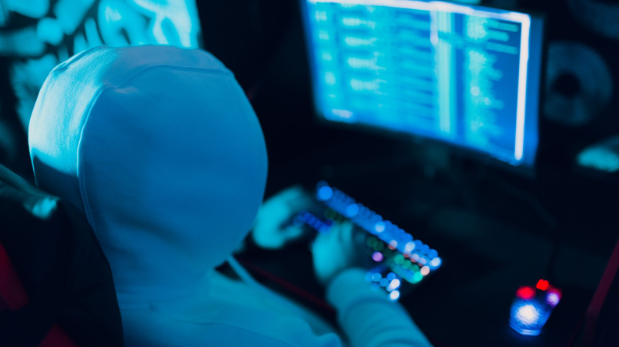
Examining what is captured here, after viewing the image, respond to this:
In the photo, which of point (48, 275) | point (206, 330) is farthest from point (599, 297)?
point (48, 275)

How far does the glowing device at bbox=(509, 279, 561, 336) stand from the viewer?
0.76 meters

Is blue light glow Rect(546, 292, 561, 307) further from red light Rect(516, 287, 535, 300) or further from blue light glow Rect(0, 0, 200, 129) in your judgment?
blue light glow Rect(0, 0, 200, 129)

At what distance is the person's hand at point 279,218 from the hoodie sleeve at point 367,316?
20 centimetres

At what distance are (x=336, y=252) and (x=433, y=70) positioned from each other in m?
0.43

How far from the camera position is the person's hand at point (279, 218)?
3.44 ft

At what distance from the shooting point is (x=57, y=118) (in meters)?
0.55

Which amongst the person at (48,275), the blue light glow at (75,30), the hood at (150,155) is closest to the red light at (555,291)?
the hood at (150,155)

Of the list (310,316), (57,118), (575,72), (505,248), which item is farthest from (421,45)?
(57,118)

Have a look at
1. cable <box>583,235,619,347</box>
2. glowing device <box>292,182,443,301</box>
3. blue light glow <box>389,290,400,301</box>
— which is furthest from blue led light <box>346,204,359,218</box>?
cable <box>583,235,619,347</box>

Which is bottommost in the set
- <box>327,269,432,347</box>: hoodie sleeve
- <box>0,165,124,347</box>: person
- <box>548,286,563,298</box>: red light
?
<box>548,286,563,298</box>: red light

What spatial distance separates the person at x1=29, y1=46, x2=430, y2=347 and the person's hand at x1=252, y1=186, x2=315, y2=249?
35 cm

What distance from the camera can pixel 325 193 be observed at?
117 cm

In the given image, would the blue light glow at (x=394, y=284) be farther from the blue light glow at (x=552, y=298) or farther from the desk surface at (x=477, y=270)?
the blue light glow at (x=552, y=298)

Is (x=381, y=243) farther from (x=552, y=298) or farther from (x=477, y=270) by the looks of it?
(x=552, y=298)
